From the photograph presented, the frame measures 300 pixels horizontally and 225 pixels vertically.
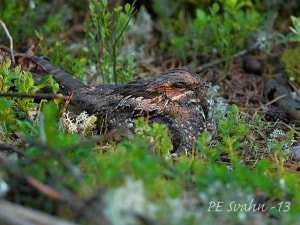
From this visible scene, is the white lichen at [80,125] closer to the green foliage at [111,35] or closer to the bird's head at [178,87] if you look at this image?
the bird's head at [178,87]

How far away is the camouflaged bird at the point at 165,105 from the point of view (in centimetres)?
369

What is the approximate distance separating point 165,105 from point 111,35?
30.6 inches

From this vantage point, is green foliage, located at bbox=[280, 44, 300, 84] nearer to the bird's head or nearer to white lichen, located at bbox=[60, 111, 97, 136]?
the bird's head

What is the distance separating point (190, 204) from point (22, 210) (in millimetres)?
603

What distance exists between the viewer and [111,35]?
4.28 metres

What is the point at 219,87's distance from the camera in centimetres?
486

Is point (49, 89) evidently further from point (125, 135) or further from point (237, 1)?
point (237, 1)

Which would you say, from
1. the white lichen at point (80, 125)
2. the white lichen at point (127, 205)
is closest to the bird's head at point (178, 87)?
the white lichen at point (80, 125)

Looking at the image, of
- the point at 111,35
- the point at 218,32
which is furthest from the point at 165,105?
the point at 218,32

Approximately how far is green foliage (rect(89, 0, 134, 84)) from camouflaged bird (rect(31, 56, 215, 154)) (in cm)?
43

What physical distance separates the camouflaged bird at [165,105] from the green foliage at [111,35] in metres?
0.43

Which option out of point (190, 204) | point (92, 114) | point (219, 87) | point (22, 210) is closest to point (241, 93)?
point (219, 87)

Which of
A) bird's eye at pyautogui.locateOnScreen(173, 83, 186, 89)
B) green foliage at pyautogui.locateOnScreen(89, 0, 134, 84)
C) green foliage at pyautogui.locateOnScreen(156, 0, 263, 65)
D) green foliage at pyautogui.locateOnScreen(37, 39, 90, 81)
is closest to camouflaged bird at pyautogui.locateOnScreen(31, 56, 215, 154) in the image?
bird's eye at pyautogui.locateOnScreen(173, 83, 186, 89)

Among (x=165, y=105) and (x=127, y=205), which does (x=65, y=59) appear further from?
(x=127, y=205)
